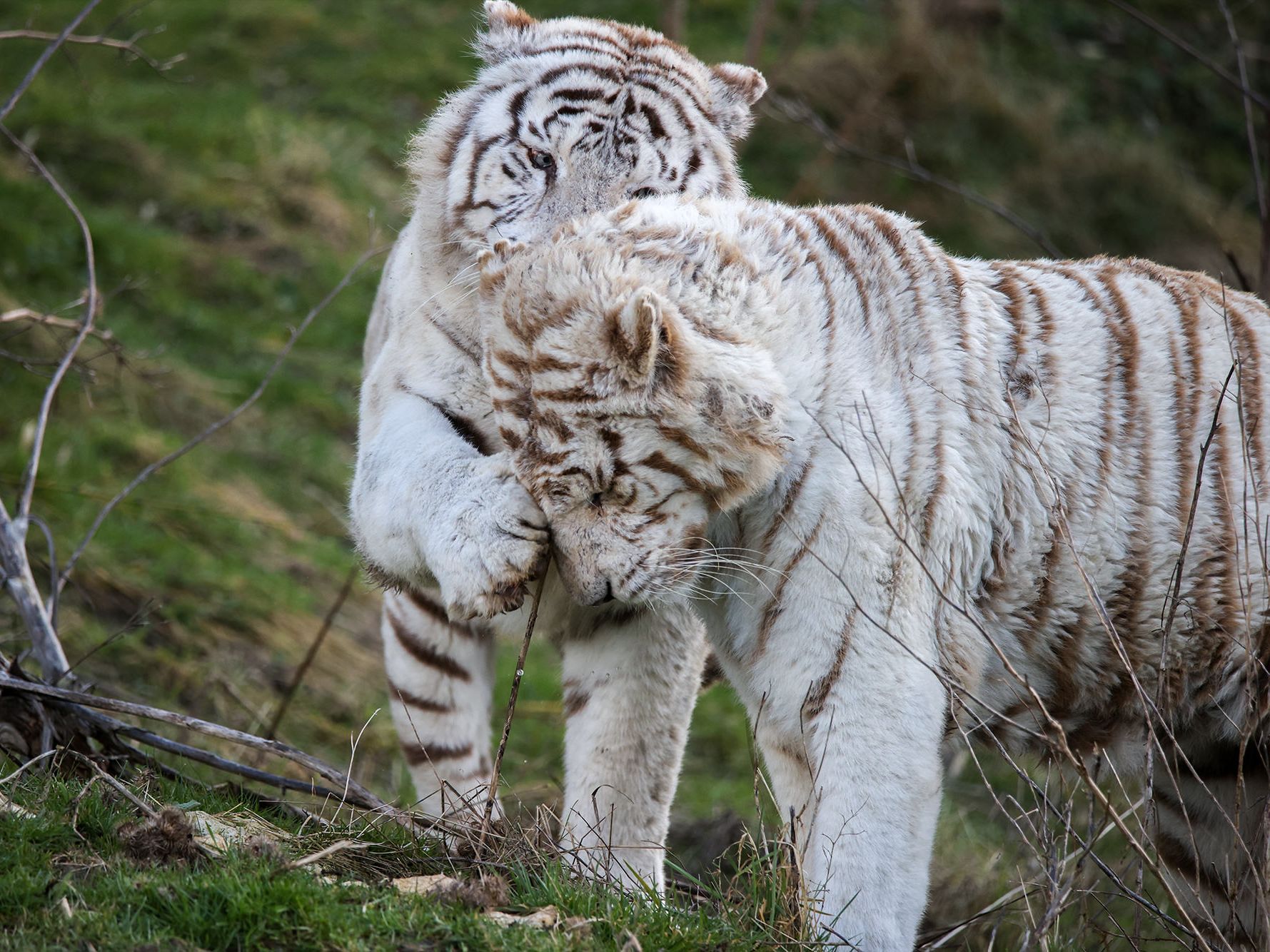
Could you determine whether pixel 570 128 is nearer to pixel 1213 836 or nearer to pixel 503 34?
pixel 503 34

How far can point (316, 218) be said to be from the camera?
28.9 ft

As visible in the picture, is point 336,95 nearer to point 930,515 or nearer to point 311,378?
point 311,378

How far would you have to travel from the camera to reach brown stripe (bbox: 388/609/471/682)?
4242 mm

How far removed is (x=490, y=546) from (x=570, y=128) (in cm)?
140

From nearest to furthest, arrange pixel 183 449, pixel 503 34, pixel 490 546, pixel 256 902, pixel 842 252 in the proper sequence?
pixel 256 902 → pixel 490 546 → pixel 842 252 → pixel 503 34 → pixel 183 449

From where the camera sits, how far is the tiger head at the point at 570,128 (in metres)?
3.63

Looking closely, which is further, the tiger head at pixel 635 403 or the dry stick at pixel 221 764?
the dry stick at pixel 221 764

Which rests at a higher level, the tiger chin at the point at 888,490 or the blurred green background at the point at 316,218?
the tiger chin at the point at 888,490

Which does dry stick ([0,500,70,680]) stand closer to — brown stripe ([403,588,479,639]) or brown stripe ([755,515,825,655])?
brown stripe ([403,588,479,639])

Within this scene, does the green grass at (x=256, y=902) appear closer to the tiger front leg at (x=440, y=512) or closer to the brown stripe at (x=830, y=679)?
the brown stripe at (x=830, y=679)

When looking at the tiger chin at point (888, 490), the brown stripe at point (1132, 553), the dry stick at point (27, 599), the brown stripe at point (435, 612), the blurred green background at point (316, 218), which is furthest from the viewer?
the blurred green background at point (316, 218)

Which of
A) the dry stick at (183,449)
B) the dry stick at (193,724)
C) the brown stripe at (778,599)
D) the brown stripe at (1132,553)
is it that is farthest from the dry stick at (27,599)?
the brown stripe at (1132,553)

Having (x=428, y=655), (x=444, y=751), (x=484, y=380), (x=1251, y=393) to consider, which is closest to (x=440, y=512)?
(x=484, y=380)

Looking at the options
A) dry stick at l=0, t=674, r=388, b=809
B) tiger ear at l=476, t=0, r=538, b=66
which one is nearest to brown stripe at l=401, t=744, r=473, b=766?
dry stick at l=0, t=674, r=388, b=809
